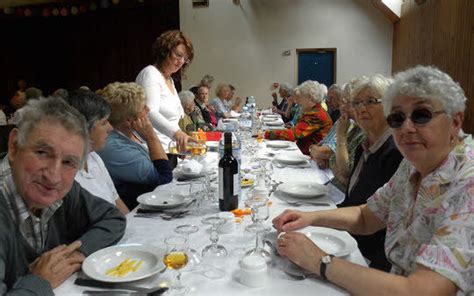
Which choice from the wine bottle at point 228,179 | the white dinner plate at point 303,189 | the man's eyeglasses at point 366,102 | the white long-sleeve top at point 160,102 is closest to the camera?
the wine bottle at point 228,179

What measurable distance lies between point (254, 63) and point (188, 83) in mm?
1964

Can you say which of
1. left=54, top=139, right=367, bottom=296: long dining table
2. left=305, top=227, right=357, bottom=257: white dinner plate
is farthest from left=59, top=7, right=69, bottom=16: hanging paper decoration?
left=305, top=227, right=357, bottom=257: white dinner plate

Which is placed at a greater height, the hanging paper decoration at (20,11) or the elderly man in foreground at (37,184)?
the hanging paper decoration at (20,11)

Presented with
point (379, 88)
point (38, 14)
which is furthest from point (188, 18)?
point (379, 88)

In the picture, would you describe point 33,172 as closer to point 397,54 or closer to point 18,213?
point 18,213

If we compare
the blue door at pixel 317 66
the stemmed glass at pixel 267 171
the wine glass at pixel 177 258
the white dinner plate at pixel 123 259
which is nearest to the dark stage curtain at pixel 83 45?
the blue door at pixel 317 66

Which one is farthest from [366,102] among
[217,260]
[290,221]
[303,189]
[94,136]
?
[94,136]

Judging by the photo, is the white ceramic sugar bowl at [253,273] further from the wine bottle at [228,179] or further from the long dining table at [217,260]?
the wine bottle at [228,179]

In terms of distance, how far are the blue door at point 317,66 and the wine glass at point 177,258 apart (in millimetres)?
10097

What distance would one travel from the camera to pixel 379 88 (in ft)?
7.46

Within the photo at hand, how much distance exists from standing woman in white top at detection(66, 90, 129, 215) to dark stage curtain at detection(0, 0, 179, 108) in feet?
32.3

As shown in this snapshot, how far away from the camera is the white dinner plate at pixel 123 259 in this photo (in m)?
1.24

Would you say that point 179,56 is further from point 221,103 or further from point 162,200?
point 221,103

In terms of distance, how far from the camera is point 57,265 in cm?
127
